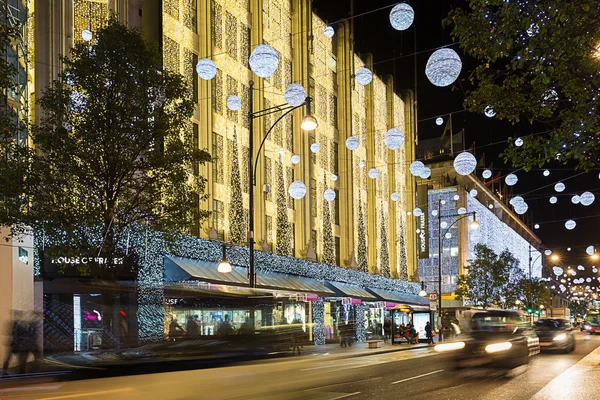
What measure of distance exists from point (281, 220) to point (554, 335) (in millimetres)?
15536

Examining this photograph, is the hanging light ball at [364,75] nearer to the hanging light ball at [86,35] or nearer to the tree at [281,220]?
the hanging light ball at [86,35]

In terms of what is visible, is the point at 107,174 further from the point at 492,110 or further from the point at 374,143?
the point at 374,143

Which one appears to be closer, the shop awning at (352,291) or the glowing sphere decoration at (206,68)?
the glowing sphere decoration at (206,68)

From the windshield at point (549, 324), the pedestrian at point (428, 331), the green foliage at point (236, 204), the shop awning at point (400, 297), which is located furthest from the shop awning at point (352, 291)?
the windshield at point (549, 324)

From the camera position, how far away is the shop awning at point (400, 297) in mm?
50753

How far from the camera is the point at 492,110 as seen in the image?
559 inches

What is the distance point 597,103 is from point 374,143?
136ft

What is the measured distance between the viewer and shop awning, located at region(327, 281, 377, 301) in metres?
42.9

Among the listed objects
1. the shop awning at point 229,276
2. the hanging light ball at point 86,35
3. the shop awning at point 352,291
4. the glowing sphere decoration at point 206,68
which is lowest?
the shop awning at point 352,291

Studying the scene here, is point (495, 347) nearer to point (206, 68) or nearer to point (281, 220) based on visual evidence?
point (206, 68)

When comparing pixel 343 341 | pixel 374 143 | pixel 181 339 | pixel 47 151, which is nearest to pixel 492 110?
pixel 181 339

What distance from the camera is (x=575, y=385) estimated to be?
57.7 feet

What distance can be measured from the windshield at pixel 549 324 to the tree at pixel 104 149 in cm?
1974

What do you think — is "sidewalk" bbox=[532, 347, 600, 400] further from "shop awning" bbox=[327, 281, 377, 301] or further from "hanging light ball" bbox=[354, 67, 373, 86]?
"shop awning" bbox=[327, 281, 377, 301]
